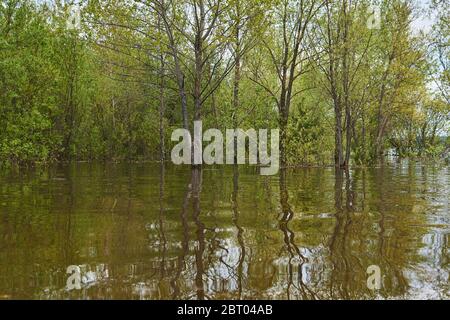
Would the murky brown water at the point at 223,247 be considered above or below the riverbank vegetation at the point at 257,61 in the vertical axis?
below

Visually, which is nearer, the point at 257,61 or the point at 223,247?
the point at 223,247

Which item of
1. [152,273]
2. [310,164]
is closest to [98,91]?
[310,164]

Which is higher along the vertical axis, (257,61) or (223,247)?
(257,61)

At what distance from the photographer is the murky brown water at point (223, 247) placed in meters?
3.92

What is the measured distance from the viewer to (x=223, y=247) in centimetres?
539

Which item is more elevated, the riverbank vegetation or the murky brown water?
the riverbank vegetation

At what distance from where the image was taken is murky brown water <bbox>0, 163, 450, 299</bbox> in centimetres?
392

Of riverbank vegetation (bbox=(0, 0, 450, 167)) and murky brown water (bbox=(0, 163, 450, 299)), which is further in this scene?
riverbank vegetation (bbox=(0, 0, 450, 167))

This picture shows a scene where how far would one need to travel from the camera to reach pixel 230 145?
29094 mm

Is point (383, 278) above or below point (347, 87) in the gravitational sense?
below

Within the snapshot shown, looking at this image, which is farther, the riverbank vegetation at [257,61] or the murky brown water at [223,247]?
the riverbank vegetation at [257,61]

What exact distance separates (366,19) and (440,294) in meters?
24.1
